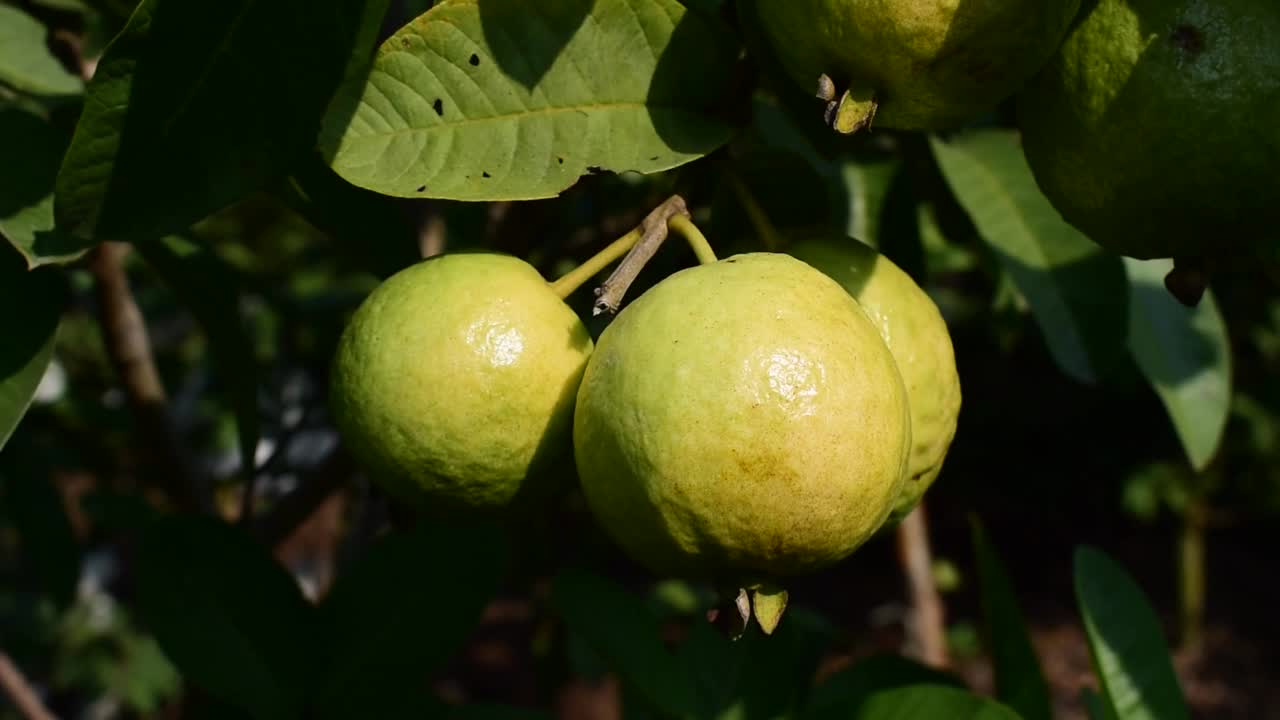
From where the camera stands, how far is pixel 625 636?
1.42 metres

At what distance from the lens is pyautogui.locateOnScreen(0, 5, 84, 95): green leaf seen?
1.24 metres

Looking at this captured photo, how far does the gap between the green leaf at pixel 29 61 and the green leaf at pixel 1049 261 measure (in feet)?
3.03

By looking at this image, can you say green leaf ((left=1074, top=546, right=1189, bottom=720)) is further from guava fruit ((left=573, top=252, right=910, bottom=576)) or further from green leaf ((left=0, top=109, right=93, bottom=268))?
green leaf ((left=0, top=109, right=93, bottom=268))

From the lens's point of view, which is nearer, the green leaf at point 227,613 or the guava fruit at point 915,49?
the guava fruit at point 915,49

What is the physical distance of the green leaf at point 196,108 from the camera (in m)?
0.84

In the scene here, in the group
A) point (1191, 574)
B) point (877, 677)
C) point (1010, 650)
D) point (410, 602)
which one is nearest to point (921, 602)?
point (877, 677)

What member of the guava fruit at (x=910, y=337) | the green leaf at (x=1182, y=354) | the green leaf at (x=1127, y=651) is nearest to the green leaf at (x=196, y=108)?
the guava fruit at (x=910, y=337)

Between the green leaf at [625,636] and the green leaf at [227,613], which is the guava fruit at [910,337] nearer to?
the green leaf at [625,636]

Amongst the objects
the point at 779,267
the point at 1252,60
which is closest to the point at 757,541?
the point at 779,267

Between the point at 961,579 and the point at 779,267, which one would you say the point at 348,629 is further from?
the point at 961,579

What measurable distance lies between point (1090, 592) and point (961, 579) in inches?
216

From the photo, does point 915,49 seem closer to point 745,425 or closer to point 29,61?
point 745,425

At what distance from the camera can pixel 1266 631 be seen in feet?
19.3

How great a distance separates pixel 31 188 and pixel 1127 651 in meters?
1.06
